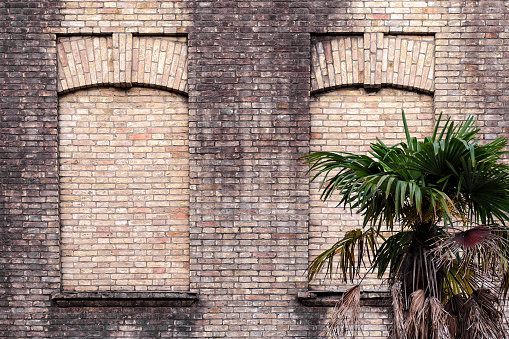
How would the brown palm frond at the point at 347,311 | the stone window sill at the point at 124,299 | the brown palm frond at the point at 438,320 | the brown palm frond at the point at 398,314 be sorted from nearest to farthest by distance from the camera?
the brown palm frond at the point at 438,320
the brown palm frond at the point at 398,314
the brown palm frond at the point at 347,311
the stone window sill at the point at 124,299

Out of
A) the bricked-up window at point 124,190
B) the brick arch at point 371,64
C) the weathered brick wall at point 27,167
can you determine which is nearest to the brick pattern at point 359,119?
the brick arch at point 371,64

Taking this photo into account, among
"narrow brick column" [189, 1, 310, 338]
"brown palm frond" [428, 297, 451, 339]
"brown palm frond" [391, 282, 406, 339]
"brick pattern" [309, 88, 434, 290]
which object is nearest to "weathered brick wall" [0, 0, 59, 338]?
"narrow brick column" [189, 1, 310, 338]

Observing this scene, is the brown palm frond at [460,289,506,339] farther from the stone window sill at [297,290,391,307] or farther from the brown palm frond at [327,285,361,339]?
the stone window sill at [297,290,391,307]

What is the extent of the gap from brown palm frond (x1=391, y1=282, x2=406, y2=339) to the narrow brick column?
7.08 ft

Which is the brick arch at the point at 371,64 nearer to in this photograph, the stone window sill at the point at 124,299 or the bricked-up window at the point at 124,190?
the bricked-up window at the point at 124,190

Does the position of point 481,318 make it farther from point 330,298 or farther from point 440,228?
point 330,298

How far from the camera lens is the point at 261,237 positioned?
6301 millimetres

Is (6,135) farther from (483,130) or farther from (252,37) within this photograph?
(483,130)

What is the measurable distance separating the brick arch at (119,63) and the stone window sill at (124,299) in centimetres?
263

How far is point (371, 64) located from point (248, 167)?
210cm

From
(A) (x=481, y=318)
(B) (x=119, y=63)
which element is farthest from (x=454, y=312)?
(B) (x=119, y=63)

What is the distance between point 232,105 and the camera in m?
6.37

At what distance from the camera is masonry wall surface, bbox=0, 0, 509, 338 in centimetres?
629

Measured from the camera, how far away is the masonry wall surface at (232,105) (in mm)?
6293
